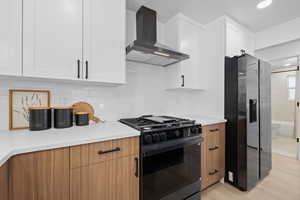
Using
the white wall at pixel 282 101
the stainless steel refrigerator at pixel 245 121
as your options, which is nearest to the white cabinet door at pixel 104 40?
the stainless steel refrigerator at pixel 245 121

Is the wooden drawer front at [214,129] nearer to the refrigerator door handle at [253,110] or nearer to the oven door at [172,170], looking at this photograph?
the oven door at [172,170]

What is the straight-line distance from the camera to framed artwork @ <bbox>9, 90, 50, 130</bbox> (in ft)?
3.95

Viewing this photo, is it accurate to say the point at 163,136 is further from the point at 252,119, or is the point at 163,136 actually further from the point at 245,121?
the point at 252,119

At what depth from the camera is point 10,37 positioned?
961 mm

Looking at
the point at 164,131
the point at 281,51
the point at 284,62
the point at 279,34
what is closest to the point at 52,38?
the point at 164,131

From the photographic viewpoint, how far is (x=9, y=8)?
0.96m

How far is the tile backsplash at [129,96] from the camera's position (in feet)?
4.27

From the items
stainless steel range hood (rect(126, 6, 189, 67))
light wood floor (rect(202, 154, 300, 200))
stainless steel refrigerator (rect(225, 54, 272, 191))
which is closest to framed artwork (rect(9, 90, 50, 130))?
stainless steel range hood (rect(126, 6, 189, 67))

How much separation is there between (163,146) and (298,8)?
281cm

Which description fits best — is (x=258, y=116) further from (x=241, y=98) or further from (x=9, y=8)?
(x=9, y=8)

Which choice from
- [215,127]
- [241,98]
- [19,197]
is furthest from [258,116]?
[19,197]

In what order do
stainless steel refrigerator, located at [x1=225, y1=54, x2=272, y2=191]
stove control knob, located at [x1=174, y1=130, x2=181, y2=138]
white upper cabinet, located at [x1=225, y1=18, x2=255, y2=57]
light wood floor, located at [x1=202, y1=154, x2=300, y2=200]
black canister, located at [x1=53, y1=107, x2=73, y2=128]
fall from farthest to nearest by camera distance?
white upper cabinet, located at [x1=225, y1=18, x2=255, y2=57] < stainless steel refrigerator, located at [x1=225, y1=54, x2=272, y2=191] < light wood floor, located at [x1=202, y1=154, x2=300, y2=200] < stove control knob, located at [x1=174, y1=130, x2=181, y2=138] < black canister, located at [x1=53, y1=107, x2=73, y2=128]

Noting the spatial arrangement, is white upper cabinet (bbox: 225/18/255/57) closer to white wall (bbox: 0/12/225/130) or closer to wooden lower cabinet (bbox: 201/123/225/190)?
white wall (bbox: 0/12/225/130)

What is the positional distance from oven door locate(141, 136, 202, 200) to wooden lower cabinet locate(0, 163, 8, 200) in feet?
2.79
